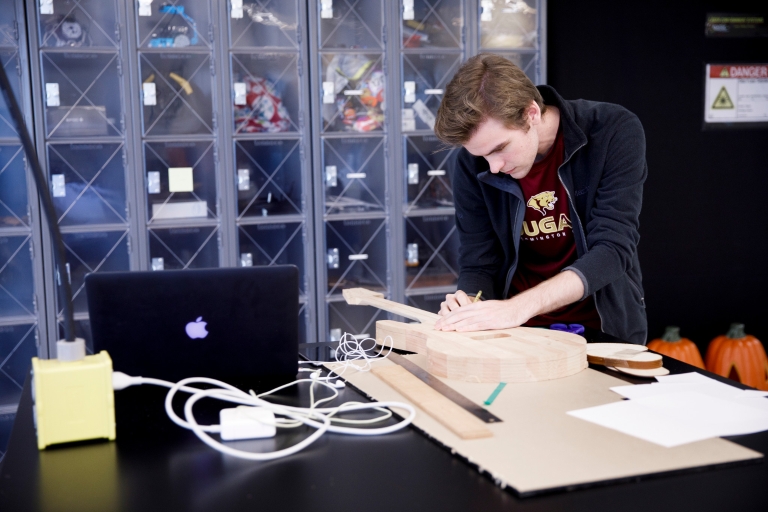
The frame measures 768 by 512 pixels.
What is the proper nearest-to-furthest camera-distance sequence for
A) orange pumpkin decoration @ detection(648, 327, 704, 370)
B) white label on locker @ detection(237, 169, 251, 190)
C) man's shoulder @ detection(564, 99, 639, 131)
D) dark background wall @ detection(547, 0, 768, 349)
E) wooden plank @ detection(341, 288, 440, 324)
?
wooden plank @ detection(341, 288, 440, 324) < man's shoulder @ detection(564, 99, 639, 131) < white label on locker @ detection(237, 169, 251, 190) < orange pumpkin decoration @ detection(648, 327, 704, 370) < dark background wall @ detection(547, 0, 768, 349)

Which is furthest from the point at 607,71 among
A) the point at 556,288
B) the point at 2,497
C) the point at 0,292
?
the point at 2,497

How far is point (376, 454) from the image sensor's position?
1.10 metres

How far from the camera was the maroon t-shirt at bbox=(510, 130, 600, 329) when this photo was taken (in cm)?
214

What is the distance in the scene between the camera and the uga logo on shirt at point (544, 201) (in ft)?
7.06

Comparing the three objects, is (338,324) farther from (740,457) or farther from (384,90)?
(740,457)

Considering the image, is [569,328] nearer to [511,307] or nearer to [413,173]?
[511,307]

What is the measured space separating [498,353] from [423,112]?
231 cm

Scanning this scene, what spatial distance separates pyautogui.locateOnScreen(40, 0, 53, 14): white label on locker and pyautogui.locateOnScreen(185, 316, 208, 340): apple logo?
7.49ft

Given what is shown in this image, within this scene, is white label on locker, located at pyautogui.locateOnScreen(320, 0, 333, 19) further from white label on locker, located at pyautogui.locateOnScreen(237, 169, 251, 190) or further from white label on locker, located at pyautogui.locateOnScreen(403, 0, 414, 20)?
white label on locker, located at pyautogui.locateOnScreen(237, 169, 251, 190)

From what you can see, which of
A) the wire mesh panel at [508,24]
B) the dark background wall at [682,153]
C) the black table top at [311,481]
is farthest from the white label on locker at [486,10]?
the black table top at [311,481]

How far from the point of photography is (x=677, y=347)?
3.87 metres

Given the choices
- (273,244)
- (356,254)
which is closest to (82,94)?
(273,244)

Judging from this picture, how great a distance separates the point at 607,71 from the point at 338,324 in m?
1.90

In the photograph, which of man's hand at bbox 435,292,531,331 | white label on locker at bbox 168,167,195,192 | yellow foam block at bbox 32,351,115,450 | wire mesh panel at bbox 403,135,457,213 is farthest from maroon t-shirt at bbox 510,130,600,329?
white label on locker at bbox 168,167,195,192
